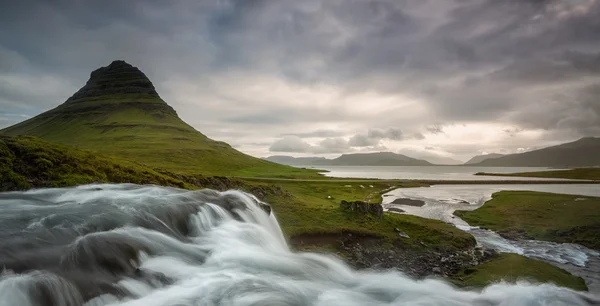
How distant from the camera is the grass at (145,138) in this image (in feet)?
346

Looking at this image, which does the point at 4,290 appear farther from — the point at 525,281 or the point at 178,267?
the point at 525,281

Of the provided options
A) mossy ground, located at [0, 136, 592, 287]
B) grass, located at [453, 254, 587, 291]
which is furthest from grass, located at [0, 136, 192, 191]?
grass, located at [453, 254, 587, 291]

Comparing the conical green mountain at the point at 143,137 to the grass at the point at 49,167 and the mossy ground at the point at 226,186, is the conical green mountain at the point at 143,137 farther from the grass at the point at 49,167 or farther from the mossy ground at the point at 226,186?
the grass at the point at 49,167

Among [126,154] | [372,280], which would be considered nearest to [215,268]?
[372,280]

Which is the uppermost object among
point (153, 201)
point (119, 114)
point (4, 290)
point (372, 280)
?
point (119, 114)

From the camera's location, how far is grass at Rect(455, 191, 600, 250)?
27.5 m

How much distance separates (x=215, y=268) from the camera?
11.7m

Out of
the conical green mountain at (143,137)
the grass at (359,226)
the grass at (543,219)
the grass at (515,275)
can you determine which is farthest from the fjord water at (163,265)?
the conical green mountain at (143,137)

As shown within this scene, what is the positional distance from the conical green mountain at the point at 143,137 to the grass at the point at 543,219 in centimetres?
6577

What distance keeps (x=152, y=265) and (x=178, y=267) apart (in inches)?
34.6

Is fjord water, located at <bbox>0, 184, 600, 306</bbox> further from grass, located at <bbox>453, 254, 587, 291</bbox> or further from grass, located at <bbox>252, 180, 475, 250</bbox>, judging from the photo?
grass, located at <bbox>252, 180, 475, 250</bbox>

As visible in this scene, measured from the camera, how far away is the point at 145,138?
139 metres

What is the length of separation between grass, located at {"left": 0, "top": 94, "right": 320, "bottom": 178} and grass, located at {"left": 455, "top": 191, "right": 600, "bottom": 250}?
59.6 metres

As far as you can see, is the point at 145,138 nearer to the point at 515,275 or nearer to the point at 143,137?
the point at 143,137
